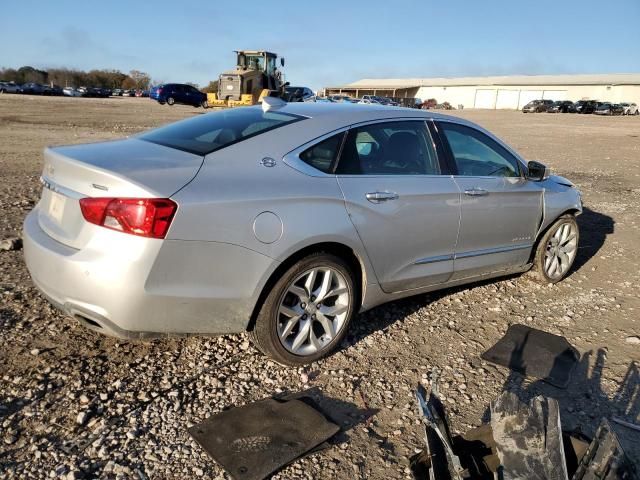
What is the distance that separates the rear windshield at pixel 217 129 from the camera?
3.31m

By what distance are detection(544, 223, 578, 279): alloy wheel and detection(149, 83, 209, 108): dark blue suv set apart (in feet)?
139

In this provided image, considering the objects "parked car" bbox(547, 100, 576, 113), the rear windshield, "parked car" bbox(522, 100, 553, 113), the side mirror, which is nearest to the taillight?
the rear windshield

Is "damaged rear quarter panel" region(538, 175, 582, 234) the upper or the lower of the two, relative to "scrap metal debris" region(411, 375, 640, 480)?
upper

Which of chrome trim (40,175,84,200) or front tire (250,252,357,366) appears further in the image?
front tire (250,252,357,366)

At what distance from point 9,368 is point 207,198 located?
5.27 ft

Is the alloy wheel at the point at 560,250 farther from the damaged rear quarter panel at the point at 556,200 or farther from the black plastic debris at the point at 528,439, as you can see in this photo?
the black plastic debris at the point at 528,439

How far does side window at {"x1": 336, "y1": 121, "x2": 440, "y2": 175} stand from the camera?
3621mm

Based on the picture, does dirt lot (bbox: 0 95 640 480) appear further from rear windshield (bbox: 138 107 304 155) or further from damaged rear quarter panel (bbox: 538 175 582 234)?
rear windshield (bbox: 138 107 304 155)

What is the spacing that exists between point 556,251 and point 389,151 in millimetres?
2475

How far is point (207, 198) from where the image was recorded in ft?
9.35

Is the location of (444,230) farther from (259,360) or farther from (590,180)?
(590,180)

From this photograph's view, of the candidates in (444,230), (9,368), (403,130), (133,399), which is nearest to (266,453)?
(133,399)

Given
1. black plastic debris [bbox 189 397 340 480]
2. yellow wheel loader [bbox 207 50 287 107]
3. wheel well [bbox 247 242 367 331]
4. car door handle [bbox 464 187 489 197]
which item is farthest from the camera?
yellow wheel loader [bbox 207 50 287 107]

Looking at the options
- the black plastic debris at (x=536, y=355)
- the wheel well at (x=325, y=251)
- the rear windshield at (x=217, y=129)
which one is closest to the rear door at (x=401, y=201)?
the wheel well at (x=325, y=251)
